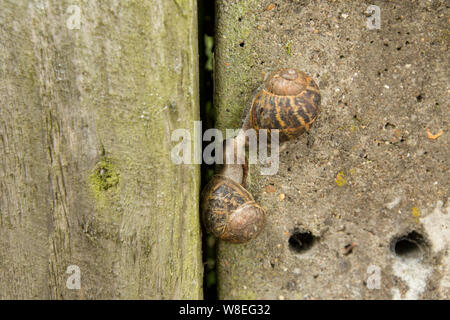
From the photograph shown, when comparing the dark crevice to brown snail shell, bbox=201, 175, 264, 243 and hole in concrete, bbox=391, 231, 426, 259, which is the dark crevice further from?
hole in concrete, bbox=391, 231, 426, 259

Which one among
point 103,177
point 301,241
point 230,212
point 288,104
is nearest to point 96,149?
point 103,177

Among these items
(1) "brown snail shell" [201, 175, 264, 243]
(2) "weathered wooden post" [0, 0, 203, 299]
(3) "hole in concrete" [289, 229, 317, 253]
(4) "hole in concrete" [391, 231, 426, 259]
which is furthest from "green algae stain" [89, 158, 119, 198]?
(4) "hole in concrete" [391, 231, 426, 259]

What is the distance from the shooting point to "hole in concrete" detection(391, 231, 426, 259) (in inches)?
70.1

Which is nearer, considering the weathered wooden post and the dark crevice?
the weathered wooden post

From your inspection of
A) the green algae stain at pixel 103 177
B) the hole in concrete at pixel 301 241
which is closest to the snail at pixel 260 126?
the hole in concrete at pixel 301 241

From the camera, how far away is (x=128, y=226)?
1.52m

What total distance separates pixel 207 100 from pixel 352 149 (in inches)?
30.4

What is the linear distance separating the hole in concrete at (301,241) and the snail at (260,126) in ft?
0.76

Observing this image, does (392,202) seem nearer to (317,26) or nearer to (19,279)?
(317,26)

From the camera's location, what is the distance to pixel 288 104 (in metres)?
1.57

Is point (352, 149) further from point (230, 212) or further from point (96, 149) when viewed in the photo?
point (96, 149)

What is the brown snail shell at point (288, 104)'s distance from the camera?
62.0 inches

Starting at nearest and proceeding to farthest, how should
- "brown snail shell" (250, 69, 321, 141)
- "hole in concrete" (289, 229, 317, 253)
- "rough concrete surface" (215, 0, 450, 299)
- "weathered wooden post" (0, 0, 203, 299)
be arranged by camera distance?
"weathered wooden post" (0, 0, 203, 299)
"brown snail shell" (250, 69, 321, 141)
"rough concrete surface" (215, 0, 450, 299)
"hole in concrete" (289, 229, 317, 253)
